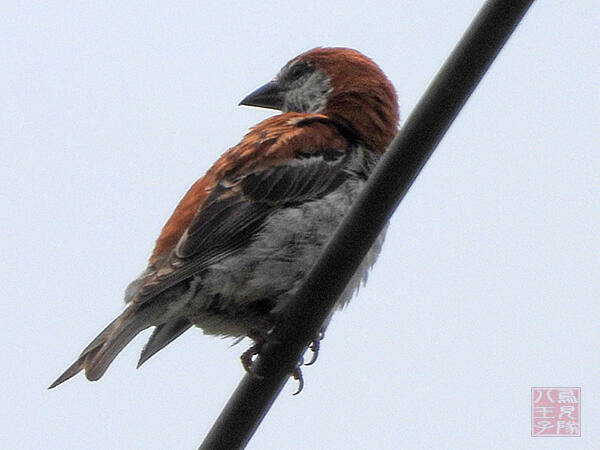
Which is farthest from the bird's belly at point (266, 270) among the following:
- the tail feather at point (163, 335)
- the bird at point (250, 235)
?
the tail feather at point (163, 335)

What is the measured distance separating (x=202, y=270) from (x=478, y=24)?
1.97m

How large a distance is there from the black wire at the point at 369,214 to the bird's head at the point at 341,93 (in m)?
2.03

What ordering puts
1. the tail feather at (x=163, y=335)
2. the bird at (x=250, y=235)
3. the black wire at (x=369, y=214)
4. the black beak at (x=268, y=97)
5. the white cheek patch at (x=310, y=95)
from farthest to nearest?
the black beak at (x=268, y=97)
the white cheek patch at (x=310, y=95)
the tail feather at (x=163, y=335)
the bird at (x=250, y=235)
the black wire at (x=369, y=214)

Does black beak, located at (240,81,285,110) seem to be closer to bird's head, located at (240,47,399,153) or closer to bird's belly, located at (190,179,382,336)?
bird's head, located at (240,47,399,153)

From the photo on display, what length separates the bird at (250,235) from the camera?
413 centimetres

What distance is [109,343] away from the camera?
4.01 m

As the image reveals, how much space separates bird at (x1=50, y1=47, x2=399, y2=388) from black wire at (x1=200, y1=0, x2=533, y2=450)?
971 mm

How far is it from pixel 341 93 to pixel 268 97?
2.56 ft

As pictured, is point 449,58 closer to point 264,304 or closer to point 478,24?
point 478,24

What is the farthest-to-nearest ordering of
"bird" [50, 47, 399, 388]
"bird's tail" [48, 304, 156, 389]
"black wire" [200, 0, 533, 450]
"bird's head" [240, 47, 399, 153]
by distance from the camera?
"bird's head" [240, 47, 399, 153] → "bird" [50, 47, 399, 388] → "bird's tail" [48, 304, 156, 389] → "black wire" [200, 0, 533, 450]

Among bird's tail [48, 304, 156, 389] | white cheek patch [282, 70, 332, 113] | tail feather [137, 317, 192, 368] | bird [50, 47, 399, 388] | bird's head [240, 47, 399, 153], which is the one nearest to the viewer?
bird's tail [48, 304, 156, 389]

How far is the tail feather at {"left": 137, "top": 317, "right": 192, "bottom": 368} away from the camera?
4535mm

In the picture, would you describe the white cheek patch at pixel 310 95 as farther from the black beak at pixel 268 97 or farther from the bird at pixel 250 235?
the bird at pixel 250 235

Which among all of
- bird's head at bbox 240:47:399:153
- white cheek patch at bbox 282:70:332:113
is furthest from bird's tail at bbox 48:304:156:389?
white cheek patch at bbox 282:70:332:113
